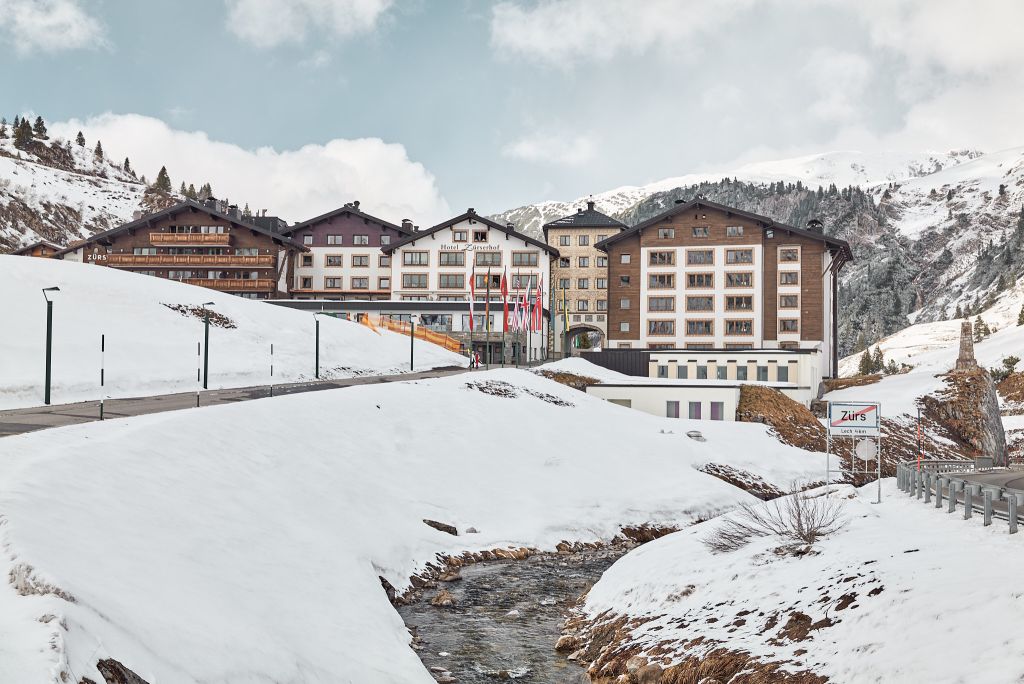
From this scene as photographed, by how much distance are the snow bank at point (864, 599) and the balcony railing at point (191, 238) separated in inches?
2908

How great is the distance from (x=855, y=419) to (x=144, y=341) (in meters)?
38.2

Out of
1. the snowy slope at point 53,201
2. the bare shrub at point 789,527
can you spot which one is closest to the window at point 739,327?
the bare shrub at point 789,527

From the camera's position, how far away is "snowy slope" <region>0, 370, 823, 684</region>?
10.1 meters

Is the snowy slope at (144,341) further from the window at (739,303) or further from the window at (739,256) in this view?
the window at (739,256)

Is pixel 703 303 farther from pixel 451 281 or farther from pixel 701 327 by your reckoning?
pixel 451 281

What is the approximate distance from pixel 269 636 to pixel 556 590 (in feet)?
36.4

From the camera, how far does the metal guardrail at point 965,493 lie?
15388 millimetres

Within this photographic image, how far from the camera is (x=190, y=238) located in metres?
83.6

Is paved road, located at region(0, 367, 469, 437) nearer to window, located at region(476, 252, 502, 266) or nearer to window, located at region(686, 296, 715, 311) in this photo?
window, located at region(476, 252, 502, 266)

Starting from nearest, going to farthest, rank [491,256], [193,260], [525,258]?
[193,260] → [491,256] → [525,258]

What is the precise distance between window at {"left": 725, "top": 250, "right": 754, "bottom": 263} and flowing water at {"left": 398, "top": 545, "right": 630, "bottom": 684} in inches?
2213

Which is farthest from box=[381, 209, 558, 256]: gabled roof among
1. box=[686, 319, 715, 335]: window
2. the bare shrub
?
the bare shrub

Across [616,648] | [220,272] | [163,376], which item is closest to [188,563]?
[616,648]

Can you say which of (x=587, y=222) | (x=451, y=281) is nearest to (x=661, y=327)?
(x=587, y=222)
